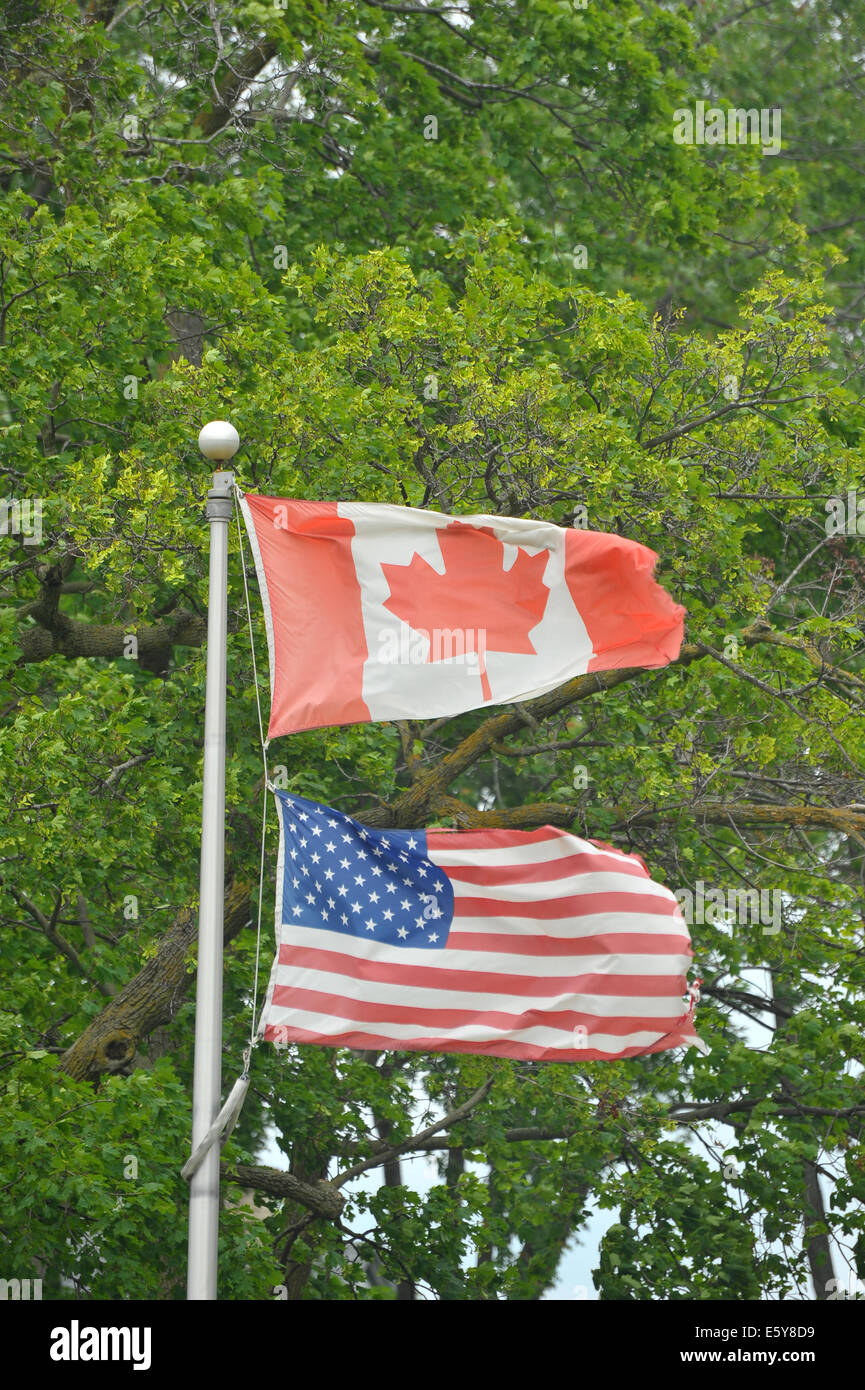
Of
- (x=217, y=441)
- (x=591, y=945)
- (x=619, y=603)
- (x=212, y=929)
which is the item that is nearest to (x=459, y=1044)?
(x=591, y=945)

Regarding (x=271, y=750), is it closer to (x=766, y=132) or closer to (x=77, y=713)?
(x=77, y=713)

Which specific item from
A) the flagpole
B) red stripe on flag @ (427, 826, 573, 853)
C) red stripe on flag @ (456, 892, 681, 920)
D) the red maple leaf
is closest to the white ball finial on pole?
the flagpole

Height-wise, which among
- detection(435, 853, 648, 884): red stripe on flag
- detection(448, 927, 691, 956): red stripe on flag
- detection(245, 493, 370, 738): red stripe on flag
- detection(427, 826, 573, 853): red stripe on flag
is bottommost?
detection(448, 927, 691, 956): red stripe on flag

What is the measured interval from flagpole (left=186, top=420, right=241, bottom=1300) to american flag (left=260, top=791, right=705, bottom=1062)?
0.30 metres

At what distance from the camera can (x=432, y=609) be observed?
7.75 metres

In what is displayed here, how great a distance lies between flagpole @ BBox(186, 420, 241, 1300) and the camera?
6305mm

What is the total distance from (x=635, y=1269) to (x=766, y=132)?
12073mm

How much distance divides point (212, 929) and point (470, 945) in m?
1.35

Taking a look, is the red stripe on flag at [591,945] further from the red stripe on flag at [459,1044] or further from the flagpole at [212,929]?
the flagpole at [212,929]

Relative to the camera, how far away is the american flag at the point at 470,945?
7027 mm

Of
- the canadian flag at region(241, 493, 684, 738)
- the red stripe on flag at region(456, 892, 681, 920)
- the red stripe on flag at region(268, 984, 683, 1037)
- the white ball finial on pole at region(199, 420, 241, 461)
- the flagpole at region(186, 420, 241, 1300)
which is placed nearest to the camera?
the flagpole at region(186, 420, 241, 1300)

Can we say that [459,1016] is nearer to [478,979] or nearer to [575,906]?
[478,979]

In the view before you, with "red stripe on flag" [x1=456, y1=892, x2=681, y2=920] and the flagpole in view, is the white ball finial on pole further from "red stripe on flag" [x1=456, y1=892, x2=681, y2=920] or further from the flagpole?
"red stripe on flag" [x1=456, y1=892, x2=681, y2=920]

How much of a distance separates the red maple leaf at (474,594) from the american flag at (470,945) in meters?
0.88
